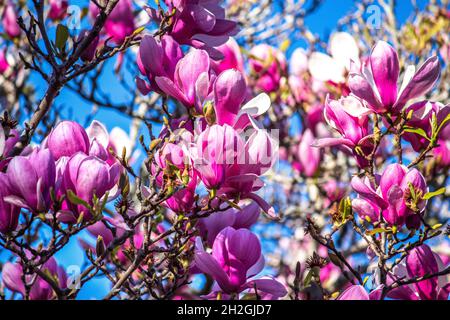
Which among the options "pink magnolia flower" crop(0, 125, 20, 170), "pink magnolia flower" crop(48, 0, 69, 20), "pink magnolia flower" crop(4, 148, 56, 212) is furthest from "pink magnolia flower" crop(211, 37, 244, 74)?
"pink magnolia flower" crop(48, 0, 69, 20)

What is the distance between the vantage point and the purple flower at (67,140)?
139 cm

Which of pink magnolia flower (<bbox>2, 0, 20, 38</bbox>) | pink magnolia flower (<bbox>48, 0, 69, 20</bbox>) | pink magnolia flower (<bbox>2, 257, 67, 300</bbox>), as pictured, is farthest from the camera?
pink magnolia flower (<bbox>48, 0, 69, 20</bbox>)

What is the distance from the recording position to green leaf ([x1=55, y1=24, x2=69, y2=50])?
1.48 m

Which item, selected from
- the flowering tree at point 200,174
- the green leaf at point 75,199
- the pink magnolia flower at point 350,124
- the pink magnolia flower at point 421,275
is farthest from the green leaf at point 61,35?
the pink magnolia flower at point 421,275

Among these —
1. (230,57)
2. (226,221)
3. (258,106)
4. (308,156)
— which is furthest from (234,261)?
(308,156)

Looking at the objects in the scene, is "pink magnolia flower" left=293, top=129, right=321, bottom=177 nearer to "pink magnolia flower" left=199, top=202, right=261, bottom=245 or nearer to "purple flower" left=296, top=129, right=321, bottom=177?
"purple flower" left=296, top=129, right=321, bottom=177

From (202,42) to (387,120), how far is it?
1.83ft

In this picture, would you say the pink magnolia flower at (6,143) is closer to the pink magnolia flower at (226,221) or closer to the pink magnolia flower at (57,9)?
the pink magnolia flower at (226,221)

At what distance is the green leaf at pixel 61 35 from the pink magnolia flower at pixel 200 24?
0.25 metres

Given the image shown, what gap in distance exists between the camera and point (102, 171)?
1.28 m

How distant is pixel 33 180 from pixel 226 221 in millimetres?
565

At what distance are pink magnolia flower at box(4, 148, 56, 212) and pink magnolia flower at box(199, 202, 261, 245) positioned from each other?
478 millimetres

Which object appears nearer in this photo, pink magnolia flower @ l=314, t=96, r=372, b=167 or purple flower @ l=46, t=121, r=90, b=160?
purple flower @ l=46, t=121, r=90, b=160

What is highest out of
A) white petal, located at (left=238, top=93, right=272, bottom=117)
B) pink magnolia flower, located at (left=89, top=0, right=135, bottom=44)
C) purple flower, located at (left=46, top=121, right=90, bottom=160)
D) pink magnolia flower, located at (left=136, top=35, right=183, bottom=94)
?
pink magnolia flower, located at (left=89, top=0, right=135, bottom=44)
